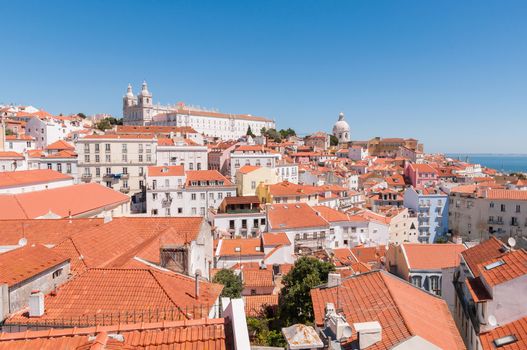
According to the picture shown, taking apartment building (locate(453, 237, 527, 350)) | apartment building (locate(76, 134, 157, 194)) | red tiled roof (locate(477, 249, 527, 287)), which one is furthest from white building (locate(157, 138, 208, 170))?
red tiled roof (locate(477, 249, 527, 287))

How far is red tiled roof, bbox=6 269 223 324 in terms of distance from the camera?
29.6ft

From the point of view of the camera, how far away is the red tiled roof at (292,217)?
38.9 m

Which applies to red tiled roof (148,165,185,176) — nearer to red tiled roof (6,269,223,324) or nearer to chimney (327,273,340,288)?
chimney (327,273,340,288)

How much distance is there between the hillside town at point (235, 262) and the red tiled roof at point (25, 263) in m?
0.06

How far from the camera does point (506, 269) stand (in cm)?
1204

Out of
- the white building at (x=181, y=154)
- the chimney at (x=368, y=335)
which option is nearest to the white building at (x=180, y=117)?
the white building at (x=181, y=154)

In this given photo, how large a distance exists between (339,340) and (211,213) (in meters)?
33.9

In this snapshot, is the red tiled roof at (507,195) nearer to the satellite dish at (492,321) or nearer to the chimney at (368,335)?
the satellite dish at (492,321)

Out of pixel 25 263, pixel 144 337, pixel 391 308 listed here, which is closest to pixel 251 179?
pixel 25 263

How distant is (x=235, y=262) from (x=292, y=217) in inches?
387

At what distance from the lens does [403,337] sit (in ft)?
29.3

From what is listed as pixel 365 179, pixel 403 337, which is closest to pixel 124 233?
pixel 403 337

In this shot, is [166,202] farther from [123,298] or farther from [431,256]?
[123,298]

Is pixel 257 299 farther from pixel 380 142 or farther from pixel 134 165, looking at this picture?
pixel 380 142
